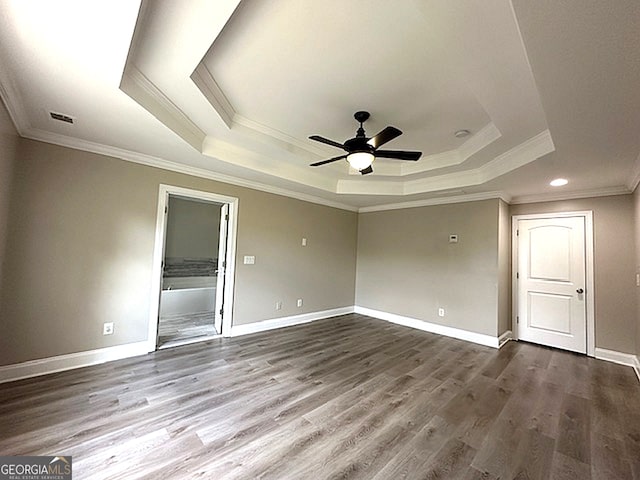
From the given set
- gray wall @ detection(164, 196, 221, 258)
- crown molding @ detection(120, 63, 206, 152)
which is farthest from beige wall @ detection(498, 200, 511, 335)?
gray wall @ detection(164, 196, 221, 258)

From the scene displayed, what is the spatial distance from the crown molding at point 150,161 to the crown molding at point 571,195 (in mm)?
3596

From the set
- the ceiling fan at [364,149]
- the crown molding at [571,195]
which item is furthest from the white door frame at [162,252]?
the crown molding at [571,195]

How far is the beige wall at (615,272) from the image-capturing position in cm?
363

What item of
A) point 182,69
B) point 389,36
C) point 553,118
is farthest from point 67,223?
point 553,118

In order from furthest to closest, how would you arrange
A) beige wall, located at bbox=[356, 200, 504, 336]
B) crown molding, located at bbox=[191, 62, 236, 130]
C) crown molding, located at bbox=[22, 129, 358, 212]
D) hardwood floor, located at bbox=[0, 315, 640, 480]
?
beige wall, located at bbox=[356, 200, 504, 336], crown molding, located at bbox=[22, 129, 358, 212], crown molding, located at bbox=[191, 62, 236, 130], hardwood floor, located at bbox=[0, 315, 640, 480]

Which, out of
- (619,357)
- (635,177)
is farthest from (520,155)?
(619,357)

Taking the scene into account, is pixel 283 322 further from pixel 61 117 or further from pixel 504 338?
pixel 61 117

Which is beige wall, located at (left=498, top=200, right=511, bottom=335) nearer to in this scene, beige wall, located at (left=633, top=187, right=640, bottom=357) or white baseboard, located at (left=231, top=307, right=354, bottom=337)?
beige wall, located at (left=633, top=187, right=640, bottom=357)

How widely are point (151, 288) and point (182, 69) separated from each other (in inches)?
104

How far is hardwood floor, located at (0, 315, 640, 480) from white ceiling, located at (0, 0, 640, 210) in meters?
2.40

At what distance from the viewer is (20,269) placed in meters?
2.67

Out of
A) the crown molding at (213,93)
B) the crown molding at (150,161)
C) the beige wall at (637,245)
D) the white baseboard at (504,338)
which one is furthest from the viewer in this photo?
the white baseboard at (504,338)

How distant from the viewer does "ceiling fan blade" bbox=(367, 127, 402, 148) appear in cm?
221

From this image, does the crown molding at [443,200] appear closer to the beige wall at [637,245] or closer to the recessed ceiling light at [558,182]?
the recessed ceiling light at [558,182]
